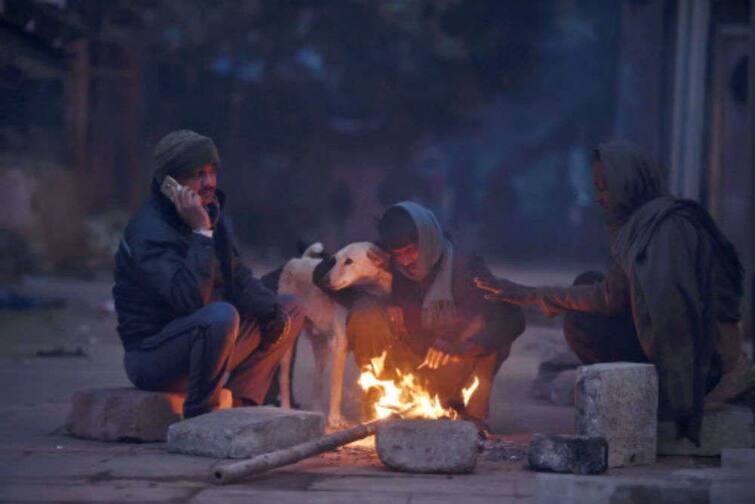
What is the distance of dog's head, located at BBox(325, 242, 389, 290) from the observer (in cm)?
726

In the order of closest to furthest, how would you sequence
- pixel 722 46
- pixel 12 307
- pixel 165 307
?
pixel 165 307, pixel 722 46, pixel 12 307

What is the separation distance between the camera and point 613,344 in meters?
6.70

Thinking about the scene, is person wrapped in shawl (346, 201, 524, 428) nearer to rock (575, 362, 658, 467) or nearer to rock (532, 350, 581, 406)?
rock (575, 362, 658, 467)

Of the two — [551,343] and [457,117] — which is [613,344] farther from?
[457,117]

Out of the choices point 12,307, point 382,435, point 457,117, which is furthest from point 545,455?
point 457,117

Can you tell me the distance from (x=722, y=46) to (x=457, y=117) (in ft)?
43.3

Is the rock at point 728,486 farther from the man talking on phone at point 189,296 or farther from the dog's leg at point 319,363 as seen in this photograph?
the dog's leg at point 319,363

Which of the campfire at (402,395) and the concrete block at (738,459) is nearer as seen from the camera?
the concrete block at (738,459)

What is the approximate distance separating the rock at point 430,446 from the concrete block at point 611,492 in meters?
0.72

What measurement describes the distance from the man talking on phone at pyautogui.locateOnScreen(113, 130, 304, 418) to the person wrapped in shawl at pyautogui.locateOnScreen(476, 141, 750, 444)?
1.26 meters

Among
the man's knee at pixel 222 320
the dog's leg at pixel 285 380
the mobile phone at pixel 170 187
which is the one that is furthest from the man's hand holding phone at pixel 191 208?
the dog's leg at pixel 285 380

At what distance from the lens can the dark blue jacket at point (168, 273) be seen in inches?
248

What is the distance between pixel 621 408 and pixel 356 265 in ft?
6.20

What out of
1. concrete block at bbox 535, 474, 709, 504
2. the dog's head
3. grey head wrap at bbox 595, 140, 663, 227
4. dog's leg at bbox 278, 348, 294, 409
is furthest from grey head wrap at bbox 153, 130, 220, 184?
concrete block at bbox 535, 474, 709, 504
